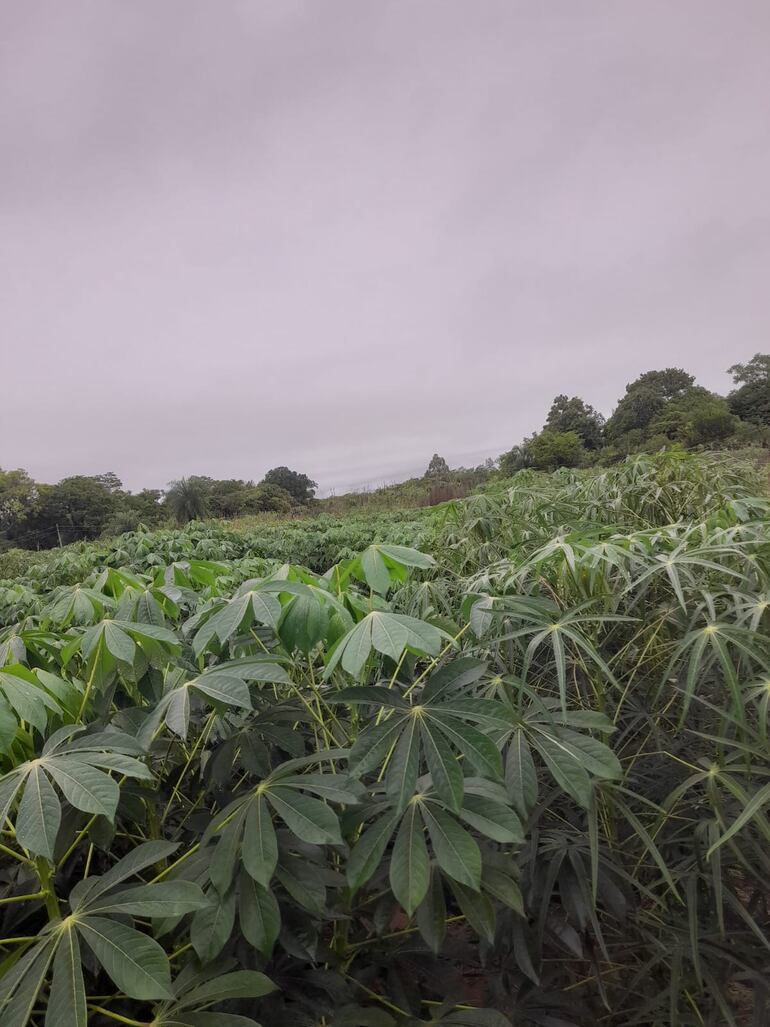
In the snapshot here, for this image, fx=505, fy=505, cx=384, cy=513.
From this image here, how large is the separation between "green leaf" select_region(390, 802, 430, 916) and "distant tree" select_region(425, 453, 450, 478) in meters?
22.0

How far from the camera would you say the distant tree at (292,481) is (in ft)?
111

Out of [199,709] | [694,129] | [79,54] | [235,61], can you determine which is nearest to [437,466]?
[694,129]

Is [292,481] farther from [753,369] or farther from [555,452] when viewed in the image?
[753,369]

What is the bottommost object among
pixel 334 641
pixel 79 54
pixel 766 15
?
pixel 334 641

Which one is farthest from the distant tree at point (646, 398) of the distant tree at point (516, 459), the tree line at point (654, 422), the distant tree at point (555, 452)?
the distant tree at point (516, 459)

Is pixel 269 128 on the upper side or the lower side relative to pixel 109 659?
upper

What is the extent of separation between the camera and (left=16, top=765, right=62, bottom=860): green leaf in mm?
618

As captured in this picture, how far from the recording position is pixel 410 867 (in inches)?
26.4

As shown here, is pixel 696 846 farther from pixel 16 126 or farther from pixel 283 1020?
pixel 16 126

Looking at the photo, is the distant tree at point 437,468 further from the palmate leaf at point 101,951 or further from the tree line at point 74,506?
the palmate leaf at point 101,951

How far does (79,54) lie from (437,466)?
2204 cm

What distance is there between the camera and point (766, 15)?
341 cm

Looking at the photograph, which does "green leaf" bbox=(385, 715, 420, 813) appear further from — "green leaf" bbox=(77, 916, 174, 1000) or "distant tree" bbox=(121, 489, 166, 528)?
"distant tree" bbox=(121, 489, 166, 528)

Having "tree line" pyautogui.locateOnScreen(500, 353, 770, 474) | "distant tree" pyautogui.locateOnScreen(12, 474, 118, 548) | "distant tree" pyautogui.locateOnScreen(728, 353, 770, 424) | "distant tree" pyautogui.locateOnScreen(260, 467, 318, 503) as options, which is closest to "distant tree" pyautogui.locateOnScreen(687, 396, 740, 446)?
"tree line" pyautogui.locateOnScreen(500, 353, 770, 474)
